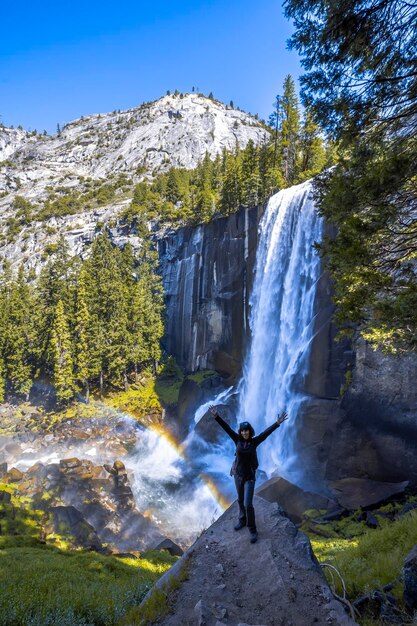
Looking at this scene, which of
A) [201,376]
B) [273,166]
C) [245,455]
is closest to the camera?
[245,455]

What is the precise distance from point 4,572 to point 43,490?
16399 mm

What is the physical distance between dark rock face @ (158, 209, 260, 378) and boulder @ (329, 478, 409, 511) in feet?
A: 59.4

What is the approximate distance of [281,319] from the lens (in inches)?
1066

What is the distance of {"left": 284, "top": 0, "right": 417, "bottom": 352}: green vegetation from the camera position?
19.1ft

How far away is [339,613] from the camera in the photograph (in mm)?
4434

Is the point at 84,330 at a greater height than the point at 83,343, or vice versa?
the point at 84,330

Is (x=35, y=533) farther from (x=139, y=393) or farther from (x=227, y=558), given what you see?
(x=139, y=393)

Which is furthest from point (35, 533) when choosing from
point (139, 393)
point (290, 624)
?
point (139, 393)

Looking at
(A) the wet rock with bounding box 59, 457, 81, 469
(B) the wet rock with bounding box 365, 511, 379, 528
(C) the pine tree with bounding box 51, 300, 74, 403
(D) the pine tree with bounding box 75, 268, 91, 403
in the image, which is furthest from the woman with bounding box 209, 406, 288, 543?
(D) the pine tree with bounding box 75, 268, 91, 403

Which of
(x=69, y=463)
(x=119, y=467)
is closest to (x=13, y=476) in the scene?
(x=69, y=463)

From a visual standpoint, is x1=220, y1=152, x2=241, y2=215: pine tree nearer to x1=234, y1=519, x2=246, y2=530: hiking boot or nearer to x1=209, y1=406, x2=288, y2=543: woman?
x1=209, y1=406, x2=288, y2=543: woman

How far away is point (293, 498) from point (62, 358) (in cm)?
3011

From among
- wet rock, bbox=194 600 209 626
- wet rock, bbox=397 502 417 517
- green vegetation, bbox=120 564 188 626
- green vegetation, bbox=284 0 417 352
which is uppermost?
green vegetation, bbox=284 0 417 352

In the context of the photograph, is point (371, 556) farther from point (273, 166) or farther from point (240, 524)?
point (273, 166)
